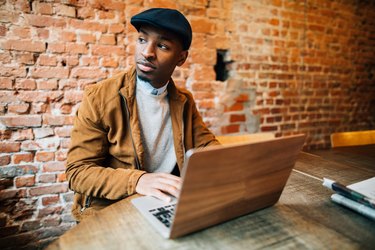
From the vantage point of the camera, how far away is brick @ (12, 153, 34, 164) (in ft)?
5.54

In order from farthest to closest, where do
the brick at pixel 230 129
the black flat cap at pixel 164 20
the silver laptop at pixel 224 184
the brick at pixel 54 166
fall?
the brick at pixel 230 129 < the brick at pixel 54 166 < the black flat cap at pixel 164 20 < the silver laptop at pixel 224 184

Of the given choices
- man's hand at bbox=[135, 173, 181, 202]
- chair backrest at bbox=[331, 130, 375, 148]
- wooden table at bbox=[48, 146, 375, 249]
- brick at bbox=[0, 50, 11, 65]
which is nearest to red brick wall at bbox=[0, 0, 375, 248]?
brick at bbox=[0, 50, 11, 65]

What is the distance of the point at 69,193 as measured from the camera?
6.08 feet

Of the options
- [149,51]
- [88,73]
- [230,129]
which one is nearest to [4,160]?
[88,73]

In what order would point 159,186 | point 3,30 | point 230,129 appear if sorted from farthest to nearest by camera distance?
point 230,129
point 3,30
point 159,186

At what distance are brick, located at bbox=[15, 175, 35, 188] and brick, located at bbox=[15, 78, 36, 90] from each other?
592mm

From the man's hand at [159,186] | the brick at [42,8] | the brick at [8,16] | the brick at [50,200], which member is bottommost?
the brick at [50,200]

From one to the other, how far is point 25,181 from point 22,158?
0.16 meters

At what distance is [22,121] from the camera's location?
5.49 ft

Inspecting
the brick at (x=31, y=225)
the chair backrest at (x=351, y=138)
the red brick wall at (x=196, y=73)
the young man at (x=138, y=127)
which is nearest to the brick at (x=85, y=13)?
the red brick wall at (x=196, y=73)

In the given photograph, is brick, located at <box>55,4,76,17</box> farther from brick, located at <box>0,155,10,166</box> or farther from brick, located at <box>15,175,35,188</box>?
brick, located at <box>15,175,35,188</box>

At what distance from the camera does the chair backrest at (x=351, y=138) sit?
6.52ft

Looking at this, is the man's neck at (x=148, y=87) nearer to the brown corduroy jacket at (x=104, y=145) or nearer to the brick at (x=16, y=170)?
the brown corduroy jacket at (x=104, y=145)

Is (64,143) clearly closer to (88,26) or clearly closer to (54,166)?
(54,166)
